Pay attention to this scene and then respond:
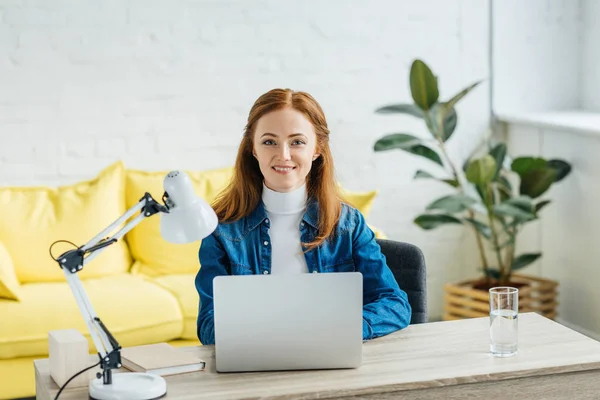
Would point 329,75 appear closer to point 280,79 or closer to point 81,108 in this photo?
point 280,79

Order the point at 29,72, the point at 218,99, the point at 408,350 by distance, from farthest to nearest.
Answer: the point at 218,99
the point at 29,72
the point at 408,350

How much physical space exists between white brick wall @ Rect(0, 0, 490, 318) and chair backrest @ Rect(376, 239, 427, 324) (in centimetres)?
193

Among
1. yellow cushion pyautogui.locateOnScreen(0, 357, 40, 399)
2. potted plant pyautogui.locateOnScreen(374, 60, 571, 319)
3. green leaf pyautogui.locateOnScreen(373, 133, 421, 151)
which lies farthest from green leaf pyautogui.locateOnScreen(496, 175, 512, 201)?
yellow cushion pyautogui.locateOnScreen(0, 357, 40, 399)

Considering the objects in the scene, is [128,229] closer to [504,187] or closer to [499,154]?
[499,154]

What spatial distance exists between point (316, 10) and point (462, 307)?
148 centimetres

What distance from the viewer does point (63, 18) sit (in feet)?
12.8

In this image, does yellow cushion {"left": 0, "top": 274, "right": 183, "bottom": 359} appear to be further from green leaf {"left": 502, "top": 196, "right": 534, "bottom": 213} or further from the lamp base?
the lamp base

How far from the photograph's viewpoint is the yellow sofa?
10.5ft

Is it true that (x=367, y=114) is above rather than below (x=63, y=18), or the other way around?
below

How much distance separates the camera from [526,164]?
13.0 feet

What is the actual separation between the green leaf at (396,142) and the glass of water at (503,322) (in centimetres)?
209

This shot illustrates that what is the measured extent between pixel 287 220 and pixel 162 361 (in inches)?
19.5

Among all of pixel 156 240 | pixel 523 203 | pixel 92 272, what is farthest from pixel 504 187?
pixel 92 272

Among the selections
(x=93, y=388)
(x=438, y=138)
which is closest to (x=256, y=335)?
(x=93, y=388)
